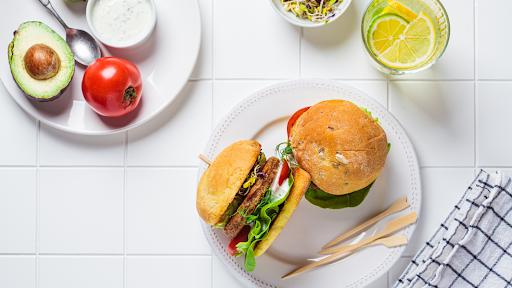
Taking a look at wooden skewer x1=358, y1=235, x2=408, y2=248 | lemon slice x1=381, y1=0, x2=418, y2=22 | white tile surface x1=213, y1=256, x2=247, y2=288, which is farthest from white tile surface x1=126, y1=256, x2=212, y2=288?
lemon slice x1=381, y1=0, x2=418, y2=22

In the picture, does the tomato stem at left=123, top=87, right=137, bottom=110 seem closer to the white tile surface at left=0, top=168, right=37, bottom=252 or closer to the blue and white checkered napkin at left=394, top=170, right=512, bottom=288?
the white tile surface at left=0, top=168, right=37, bottom=252

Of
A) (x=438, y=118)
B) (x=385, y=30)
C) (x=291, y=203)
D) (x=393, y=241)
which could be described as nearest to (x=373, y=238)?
(x=393, y=241)

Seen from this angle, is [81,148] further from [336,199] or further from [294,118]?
[336,199]

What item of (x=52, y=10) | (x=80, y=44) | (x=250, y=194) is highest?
(x=52, y=10)

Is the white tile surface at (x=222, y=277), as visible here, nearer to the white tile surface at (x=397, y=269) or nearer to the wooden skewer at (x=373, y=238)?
the wooden skewer at (x=373, y=238)

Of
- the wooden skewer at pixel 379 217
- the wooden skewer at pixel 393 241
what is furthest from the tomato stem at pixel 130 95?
the wooden skewer at pixel 393 241

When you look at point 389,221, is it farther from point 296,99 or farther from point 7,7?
point 7,7

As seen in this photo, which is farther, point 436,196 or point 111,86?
point 436,196
